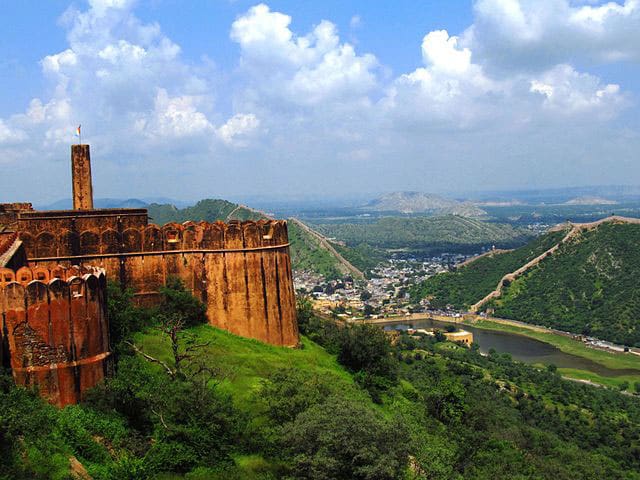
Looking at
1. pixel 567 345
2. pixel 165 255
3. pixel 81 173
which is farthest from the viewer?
pixel 567 345

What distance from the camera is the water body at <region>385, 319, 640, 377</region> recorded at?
269 ft

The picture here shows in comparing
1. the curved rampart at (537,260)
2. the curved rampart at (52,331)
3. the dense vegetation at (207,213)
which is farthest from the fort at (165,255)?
the dense vegetation at (207,213)

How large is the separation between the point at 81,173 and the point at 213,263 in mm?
7963

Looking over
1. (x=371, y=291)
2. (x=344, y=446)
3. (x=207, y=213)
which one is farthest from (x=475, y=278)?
(x=344, y=446)

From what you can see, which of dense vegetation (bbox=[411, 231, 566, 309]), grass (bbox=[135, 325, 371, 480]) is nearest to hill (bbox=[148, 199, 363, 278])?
dense vegetation (bbox=[411, 231, 566, 309])

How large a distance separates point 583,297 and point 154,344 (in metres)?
104

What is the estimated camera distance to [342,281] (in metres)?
156

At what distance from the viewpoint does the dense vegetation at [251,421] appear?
681 inches

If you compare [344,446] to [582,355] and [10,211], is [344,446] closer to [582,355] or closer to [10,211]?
[10,211]

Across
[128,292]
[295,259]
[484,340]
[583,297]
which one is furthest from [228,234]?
[295,259]

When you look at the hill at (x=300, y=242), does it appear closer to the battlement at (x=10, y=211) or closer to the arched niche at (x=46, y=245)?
the battlement at (x=10, y=211)

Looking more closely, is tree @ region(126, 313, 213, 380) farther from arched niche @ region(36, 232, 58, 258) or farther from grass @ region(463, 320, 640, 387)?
grass @ region(463, 320, 640, 387)

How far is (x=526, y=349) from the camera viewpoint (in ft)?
306

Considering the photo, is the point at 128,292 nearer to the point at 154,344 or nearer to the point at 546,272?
the point at 154,344
